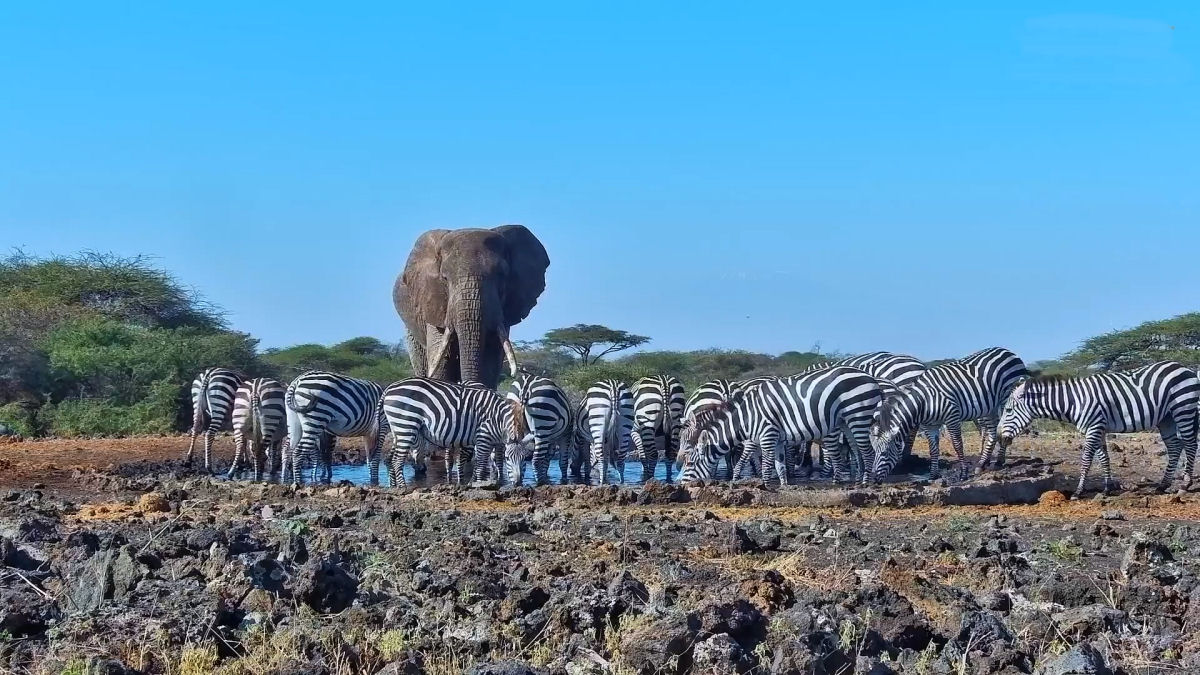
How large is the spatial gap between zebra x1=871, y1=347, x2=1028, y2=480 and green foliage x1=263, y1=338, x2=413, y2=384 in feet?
65.1

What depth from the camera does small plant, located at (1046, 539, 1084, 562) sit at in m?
8.84

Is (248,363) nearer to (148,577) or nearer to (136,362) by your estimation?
(136,362)

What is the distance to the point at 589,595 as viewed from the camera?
244 inches

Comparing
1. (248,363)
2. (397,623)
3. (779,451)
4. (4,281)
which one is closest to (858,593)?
(397,623)

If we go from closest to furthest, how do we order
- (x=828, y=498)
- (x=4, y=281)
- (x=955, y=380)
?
(x=828, y=498)
(x=955, y=380)
(x=4, y=281)

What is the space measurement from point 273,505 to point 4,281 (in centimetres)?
2520

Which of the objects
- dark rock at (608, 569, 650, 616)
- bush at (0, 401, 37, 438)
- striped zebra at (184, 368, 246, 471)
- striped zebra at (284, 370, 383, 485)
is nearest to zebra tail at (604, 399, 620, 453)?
striped zebra at (284, 370, 383, 485)

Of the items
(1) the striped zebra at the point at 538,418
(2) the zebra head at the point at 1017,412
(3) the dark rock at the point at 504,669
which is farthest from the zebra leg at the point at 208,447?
(3) the dark rock at the point at 504,669

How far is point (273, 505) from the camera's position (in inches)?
466

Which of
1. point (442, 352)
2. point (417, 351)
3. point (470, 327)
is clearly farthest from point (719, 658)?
point (417, 351)

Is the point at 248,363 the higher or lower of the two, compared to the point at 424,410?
higher

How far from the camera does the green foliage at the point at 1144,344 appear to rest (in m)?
31.8

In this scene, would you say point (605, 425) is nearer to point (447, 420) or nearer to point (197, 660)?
point (447, 420)

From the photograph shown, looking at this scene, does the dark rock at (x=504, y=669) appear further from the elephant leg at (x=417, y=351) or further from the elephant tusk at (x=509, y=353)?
the elephant leg at (x=417, y=351)
